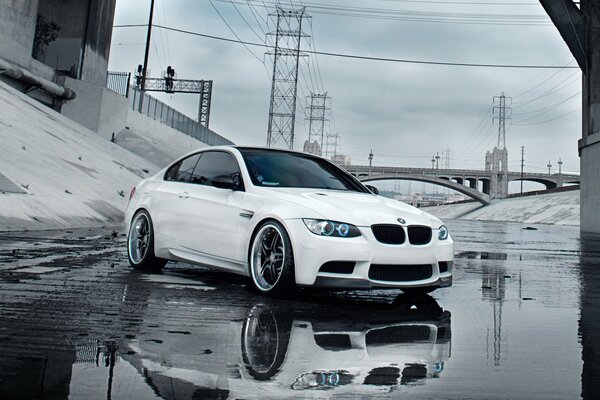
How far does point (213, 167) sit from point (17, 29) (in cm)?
2338

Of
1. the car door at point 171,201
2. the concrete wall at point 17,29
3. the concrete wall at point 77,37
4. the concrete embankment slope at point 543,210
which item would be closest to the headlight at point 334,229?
the car door at point 171,201

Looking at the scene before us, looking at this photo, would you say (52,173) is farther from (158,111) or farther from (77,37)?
(158,111)

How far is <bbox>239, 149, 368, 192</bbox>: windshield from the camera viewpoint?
5.51m

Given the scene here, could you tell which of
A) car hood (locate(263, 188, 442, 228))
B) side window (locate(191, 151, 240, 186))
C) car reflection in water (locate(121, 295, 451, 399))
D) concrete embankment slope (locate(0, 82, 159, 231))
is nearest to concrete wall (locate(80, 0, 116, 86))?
concrete embankment slope (locate(0, 82, 159, 231))

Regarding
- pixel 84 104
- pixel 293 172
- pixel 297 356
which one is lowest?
pixel 297 356

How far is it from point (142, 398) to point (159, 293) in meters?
2.75

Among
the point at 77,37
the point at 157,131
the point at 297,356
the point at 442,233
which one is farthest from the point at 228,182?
the point at 157,131

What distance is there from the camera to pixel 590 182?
1025 inches

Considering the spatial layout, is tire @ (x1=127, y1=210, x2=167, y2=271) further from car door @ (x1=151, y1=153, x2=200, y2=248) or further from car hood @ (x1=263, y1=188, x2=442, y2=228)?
car hood @ (x1=263, y1=188, x2=442, y2=228)

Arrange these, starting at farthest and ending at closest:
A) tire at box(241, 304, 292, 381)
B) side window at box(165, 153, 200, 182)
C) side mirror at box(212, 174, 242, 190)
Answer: side window at box(165, 153, 200, 182), side mirror at box(212, 174, 242, 190), tire at box(241, 304, 292, 381)

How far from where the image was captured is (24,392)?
2242mm

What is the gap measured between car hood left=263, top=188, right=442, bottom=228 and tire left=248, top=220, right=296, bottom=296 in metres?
0.27

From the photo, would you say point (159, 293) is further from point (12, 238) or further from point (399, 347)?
point (12, 238)

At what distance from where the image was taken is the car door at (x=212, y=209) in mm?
5324
